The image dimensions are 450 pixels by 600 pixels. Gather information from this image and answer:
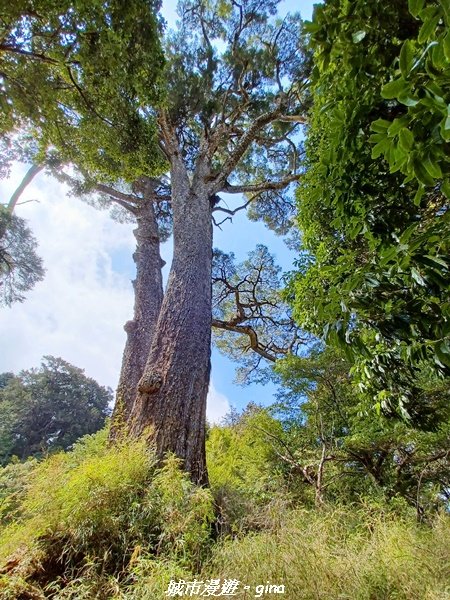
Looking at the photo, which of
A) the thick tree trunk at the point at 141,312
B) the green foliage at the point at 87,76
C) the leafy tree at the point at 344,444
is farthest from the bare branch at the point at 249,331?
the green foliage at the point at 87,76

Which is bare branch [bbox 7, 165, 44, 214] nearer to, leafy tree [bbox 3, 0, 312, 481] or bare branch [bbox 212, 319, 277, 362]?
leafy tree [bbox 3, 0, 312, 481]

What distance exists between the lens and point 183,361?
3.46 m

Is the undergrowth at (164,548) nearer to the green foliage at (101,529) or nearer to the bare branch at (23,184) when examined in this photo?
the green foliage at (101,529)

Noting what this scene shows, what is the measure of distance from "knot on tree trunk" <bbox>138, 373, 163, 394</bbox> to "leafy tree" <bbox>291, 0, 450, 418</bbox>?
194 cm

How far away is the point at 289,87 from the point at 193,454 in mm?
6974

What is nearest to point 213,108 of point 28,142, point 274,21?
point 274,21

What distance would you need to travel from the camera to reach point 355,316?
169 centimetres

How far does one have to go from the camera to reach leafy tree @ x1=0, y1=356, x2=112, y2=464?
50.5 feet

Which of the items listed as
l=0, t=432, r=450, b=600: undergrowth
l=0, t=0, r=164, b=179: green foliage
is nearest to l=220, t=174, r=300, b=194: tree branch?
l=0, t=0, r=164, b=179: green foliage

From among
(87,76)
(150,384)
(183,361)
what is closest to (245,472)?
(183,361)

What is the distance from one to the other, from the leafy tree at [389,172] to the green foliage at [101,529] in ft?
5.18

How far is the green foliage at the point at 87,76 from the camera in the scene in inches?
106

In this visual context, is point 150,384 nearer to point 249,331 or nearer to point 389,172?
point 389,172

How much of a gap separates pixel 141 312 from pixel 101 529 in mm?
3359
